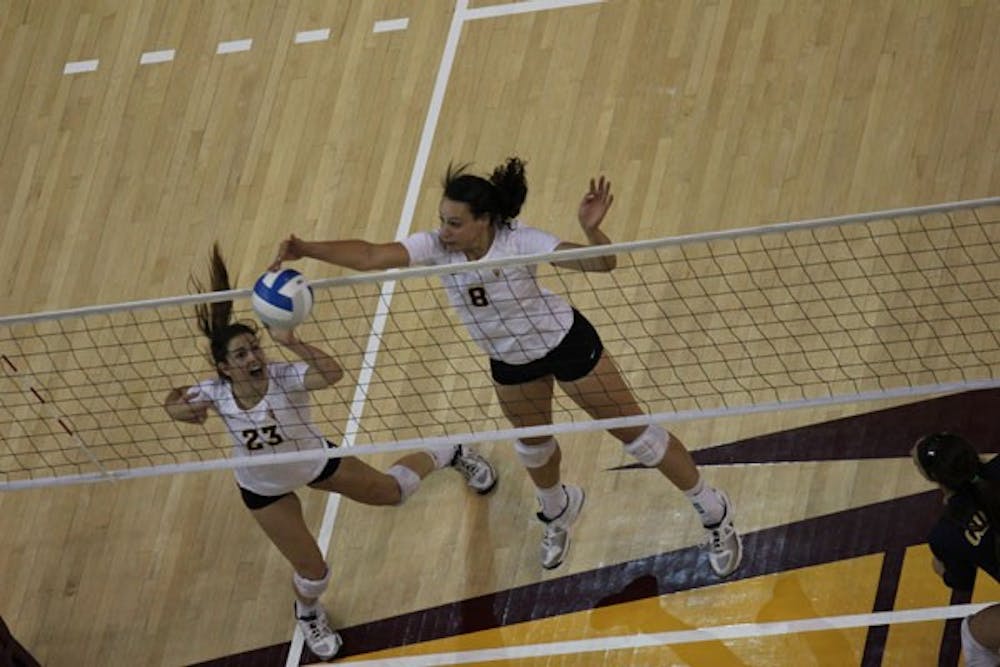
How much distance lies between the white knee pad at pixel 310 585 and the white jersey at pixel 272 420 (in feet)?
2.45

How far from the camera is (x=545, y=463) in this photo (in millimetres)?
8242

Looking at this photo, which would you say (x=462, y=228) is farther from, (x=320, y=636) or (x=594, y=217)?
(x=320, y=636)

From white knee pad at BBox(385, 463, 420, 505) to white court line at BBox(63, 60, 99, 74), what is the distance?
169 inches

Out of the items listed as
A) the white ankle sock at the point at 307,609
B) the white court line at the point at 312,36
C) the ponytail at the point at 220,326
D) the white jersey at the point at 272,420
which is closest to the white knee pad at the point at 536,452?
the white jersey at the point at 272,420

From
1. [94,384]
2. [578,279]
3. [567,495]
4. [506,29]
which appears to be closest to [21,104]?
[94,384]

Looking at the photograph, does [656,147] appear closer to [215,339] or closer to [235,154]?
[235,154]

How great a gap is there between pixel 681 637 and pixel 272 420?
227 cm

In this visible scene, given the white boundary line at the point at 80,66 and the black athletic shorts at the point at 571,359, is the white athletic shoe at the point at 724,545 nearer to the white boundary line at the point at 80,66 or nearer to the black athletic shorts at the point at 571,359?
the black athletic shorts at the point at 571,359

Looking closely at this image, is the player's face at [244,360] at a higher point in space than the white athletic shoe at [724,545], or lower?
higher

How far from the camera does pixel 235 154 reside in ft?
35.2

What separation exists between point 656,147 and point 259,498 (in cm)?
351

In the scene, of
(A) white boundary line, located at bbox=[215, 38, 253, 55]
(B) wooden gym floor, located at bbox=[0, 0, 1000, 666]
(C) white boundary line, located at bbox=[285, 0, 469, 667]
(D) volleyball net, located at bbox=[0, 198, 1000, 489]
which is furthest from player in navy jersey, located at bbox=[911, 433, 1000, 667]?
(A) white boundary line, located at bbox=[215, 38, 253, 55]

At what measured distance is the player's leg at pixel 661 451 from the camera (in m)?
7.72

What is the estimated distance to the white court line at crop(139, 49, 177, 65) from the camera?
11273 millimetres
